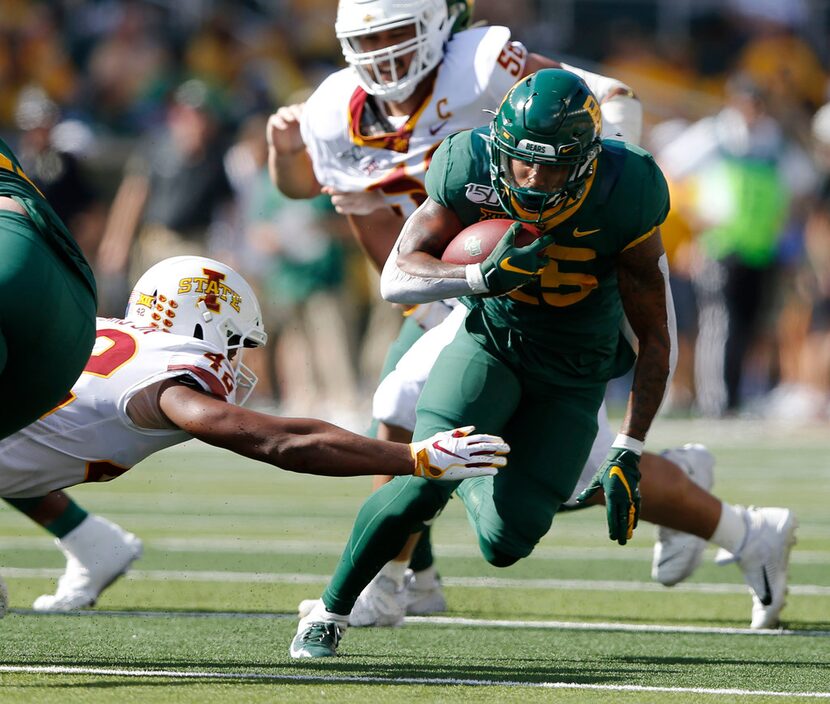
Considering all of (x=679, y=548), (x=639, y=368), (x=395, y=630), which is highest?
(x=639, y=368)

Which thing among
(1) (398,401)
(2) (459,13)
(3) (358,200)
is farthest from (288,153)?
(1) (398,401)

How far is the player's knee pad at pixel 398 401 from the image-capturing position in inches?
186

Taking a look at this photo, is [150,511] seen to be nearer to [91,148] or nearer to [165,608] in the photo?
[165,608]

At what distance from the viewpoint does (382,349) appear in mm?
11828

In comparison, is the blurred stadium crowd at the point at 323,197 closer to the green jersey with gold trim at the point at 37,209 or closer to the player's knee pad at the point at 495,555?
the player's knee pad at the point at 495,555

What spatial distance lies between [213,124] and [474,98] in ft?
21.2

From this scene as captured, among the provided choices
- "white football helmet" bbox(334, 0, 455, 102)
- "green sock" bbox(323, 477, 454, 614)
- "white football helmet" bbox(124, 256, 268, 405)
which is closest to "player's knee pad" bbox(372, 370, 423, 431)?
"white football helmet" bbox(124, 256, 268, 405)

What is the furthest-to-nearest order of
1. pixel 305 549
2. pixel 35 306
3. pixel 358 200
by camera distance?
pixel 305 549 < pixel 358 200 < pixel 35 306

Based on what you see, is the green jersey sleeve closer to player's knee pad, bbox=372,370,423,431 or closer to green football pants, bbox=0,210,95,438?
player's knee pad, bbox=372,370,423,431

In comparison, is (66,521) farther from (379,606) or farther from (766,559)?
(766,559)

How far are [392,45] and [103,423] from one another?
1571 millimetres

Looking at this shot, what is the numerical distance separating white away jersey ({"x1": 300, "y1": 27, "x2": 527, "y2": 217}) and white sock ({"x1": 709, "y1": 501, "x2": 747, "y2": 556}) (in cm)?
133

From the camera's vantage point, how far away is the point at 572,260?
13.7ft

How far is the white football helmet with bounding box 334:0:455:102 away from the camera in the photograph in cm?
494
